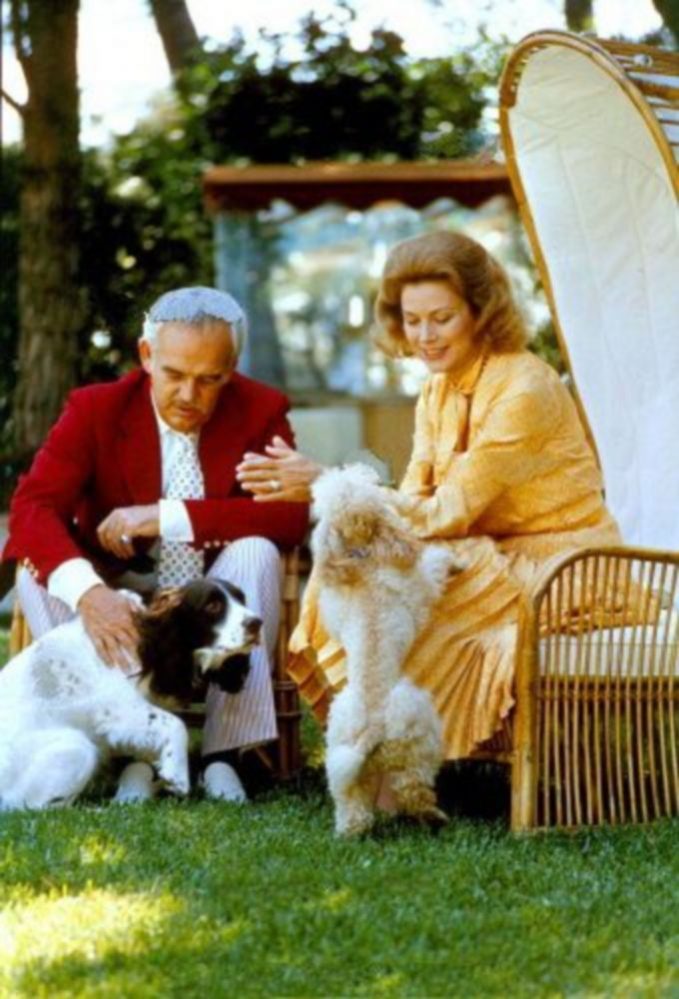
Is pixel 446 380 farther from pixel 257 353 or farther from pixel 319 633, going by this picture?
pixel 257 353

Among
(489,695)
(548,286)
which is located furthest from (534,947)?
(548,286)

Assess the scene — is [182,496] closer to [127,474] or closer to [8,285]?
[127,474]

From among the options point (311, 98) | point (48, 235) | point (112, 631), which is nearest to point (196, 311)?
point (112, 631)

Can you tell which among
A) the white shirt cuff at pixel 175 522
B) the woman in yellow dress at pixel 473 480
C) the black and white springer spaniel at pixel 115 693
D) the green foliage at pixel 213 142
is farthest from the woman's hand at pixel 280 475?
the green foliage at pixel 213 142

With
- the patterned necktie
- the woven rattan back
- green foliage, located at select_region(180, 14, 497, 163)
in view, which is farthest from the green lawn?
green foliage, located at select_region(180, 14, 497, 163)

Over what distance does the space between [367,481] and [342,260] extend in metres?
9.49

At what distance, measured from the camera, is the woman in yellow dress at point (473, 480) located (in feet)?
13.4

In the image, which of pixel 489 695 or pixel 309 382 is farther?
pixel 309 382

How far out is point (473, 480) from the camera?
4.16 m

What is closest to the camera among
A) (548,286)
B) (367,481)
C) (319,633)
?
(367,481)

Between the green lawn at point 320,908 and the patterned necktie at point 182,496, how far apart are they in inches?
25.3

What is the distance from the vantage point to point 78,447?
4738mm

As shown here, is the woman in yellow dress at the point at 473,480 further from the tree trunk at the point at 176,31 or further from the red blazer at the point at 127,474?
the tree trunk at the point at 176,31

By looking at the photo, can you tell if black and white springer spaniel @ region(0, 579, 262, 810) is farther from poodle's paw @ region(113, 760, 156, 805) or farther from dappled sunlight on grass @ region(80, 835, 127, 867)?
dappled sunlight on grass @ region(80, 835, 127, 867)
